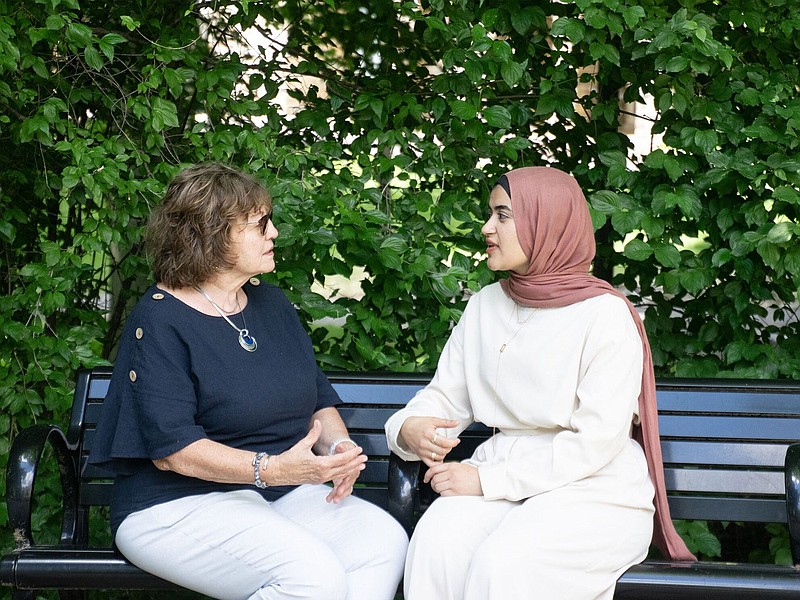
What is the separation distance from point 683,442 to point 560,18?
162 cm

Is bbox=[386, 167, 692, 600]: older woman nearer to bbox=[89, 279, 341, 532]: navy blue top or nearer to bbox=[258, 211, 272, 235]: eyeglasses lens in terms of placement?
bbox=[89, 279, 341, 532]: navy blue top

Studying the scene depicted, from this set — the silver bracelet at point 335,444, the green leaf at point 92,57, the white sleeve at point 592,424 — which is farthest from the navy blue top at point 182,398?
the green leaf at point 92,57

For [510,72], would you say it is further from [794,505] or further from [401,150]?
Result: [794,505]

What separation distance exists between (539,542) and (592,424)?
38 cm

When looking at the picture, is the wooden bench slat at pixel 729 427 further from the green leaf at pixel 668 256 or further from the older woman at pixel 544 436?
the green leaf at pixel 668 256

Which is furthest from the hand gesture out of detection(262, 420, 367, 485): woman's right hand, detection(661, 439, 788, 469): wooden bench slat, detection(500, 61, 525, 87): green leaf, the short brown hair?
detection(500, 61, 525, 87): green leaf

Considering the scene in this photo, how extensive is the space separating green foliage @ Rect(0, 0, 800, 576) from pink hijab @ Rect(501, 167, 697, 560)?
2.13ft

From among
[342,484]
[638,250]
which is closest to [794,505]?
[638,250]

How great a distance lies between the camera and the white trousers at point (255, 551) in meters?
2.98

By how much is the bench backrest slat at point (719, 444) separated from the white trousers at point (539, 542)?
361mm

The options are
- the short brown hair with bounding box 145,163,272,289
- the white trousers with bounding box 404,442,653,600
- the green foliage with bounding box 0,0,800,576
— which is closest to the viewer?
the white trousers with bounding box 404,442,653,600

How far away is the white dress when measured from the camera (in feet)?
9.66

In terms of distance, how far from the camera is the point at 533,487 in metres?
3.12

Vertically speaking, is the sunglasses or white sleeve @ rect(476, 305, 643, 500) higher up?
the sunglasses
